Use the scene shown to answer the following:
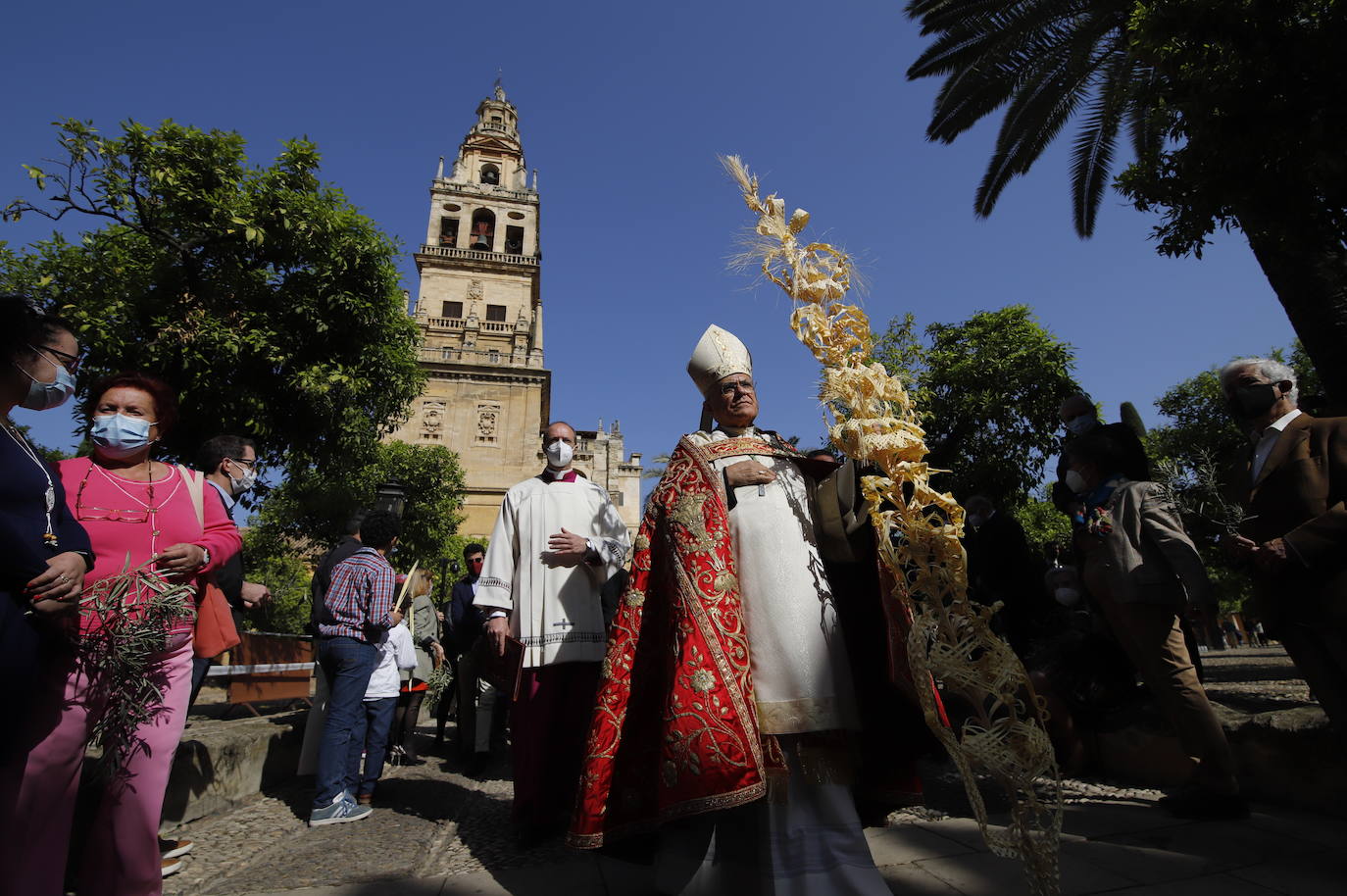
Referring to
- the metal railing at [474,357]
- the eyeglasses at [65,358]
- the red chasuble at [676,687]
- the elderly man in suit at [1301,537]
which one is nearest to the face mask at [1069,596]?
the elderly man in suit at [1301,537]

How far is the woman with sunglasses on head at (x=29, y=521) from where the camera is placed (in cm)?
173

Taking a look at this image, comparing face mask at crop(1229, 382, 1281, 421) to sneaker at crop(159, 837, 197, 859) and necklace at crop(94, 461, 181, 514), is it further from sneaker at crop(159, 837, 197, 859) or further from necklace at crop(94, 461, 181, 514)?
sneaker at crop(159, 837, 197, 859)

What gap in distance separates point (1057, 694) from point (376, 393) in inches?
378

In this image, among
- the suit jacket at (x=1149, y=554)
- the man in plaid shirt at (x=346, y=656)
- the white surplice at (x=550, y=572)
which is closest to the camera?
the suit jacket at (x=1149, y=554)

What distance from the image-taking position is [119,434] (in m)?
2.39

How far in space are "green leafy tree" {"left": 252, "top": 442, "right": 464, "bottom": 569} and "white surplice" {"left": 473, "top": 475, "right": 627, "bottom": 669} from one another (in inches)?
648

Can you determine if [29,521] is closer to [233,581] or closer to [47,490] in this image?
[47,490]

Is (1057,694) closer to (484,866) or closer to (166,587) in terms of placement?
(484,866)

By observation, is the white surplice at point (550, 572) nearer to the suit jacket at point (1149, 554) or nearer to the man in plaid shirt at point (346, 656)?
the man in plaid shirt at point (346, 656)

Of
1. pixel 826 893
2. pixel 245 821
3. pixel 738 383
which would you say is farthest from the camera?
pixel 245 821

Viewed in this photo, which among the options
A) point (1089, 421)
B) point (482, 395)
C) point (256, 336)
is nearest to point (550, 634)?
point (1089, 421)

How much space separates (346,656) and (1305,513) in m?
4.82

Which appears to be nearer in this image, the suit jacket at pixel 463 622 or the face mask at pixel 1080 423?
the face mask at pixel 1080 423

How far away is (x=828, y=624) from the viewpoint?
7.32 feet
